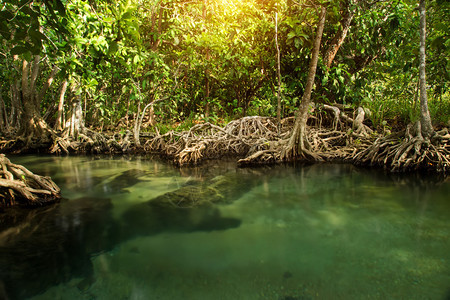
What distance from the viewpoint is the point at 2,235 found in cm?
287

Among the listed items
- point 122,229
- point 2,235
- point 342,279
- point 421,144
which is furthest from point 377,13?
point 2,235

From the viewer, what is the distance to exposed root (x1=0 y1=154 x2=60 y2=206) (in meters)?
3.32

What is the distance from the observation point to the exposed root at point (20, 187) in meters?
3.32

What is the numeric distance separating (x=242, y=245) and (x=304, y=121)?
4.40 meters

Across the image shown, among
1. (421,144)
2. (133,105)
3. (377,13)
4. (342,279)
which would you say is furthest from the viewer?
(133,105)

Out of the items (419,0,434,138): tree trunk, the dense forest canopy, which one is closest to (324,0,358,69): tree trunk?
the dense forest canopy

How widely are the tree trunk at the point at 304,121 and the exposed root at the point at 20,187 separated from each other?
473 centimetres

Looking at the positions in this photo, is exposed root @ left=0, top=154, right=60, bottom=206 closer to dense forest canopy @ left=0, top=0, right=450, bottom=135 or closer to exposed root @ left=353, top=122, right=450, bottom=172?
dense forest canopy @ left=0, top=0, right=450, bottom=135

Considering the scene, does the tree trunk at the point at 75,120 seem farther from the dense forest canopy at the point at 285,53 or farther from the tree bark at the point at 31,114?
the tree bark at the point at 31,114

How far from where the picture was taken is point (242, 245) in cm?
266

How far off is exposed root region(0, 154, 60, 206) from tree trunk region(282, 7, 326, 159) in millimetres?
4733

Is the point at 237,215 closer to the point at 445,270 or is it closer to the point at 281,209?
the point at 281,209

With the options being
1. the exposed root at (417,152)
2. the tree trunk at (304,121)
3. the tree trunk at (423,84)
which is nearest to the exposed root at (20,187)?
the tree trunk at (304,121)

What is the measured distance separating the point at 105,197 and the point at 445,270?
13.5 feet
